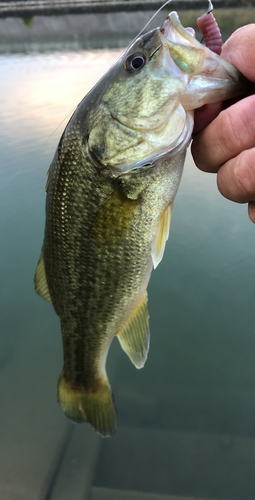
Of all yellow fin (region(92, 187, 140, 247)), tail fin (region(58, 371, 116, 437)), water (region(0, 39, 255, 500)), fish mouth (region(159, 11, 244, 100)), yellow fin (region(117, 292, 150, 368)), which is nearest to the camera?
fish mouth (region(159, 11, 244, 100))

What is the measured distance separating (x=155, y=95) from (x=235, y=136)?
291 mm

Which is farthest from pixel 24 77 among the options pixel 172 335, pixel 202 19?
pixel 202 19

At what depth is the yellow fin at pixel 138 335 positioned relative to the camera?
148cm

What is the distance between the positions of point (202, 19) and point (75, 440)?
2493mm

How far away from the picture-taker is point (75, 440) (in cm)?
221

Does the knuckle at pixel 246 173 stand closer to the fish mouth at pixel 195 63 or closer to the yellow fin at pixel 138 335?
the fish mouth at pixel 195 63

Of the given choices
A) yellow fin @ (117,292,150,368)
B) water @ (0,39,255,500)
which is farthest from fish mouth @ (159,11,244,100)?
water @ (0,39,255,500)

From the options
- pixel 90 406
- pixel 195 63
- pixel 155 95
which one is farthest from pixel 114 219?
pixel 90 406

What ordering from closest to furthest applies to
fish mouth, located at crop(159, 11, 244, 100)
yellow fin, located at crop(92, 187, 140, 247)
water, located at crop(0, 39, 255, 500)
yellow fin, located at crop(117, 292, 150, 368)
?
fish mouth, located at crop(159, 11, 244, 100)
yellow fin, located at crop(92, 187, 140, 247)
yellow fin, located at crop(117, 292, 150, 368)
water, located at crop(0, 39, 255, 500)

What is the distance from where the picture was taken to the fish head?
0.92 meters

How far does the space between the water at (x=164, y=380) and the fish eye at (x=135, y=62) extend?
1.04 m

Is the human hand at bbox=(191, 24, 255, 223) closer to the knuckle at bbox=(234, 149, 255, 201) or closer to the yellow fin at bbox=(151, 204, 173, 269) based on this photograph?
the knuckle at bbox=(234, 149, 255, 201)

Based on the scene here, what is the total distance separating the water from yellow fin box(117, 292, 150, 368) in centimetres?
109

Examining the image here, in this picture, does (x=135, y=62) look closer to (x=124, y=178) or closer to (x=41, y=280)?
(x=124, y=178)
